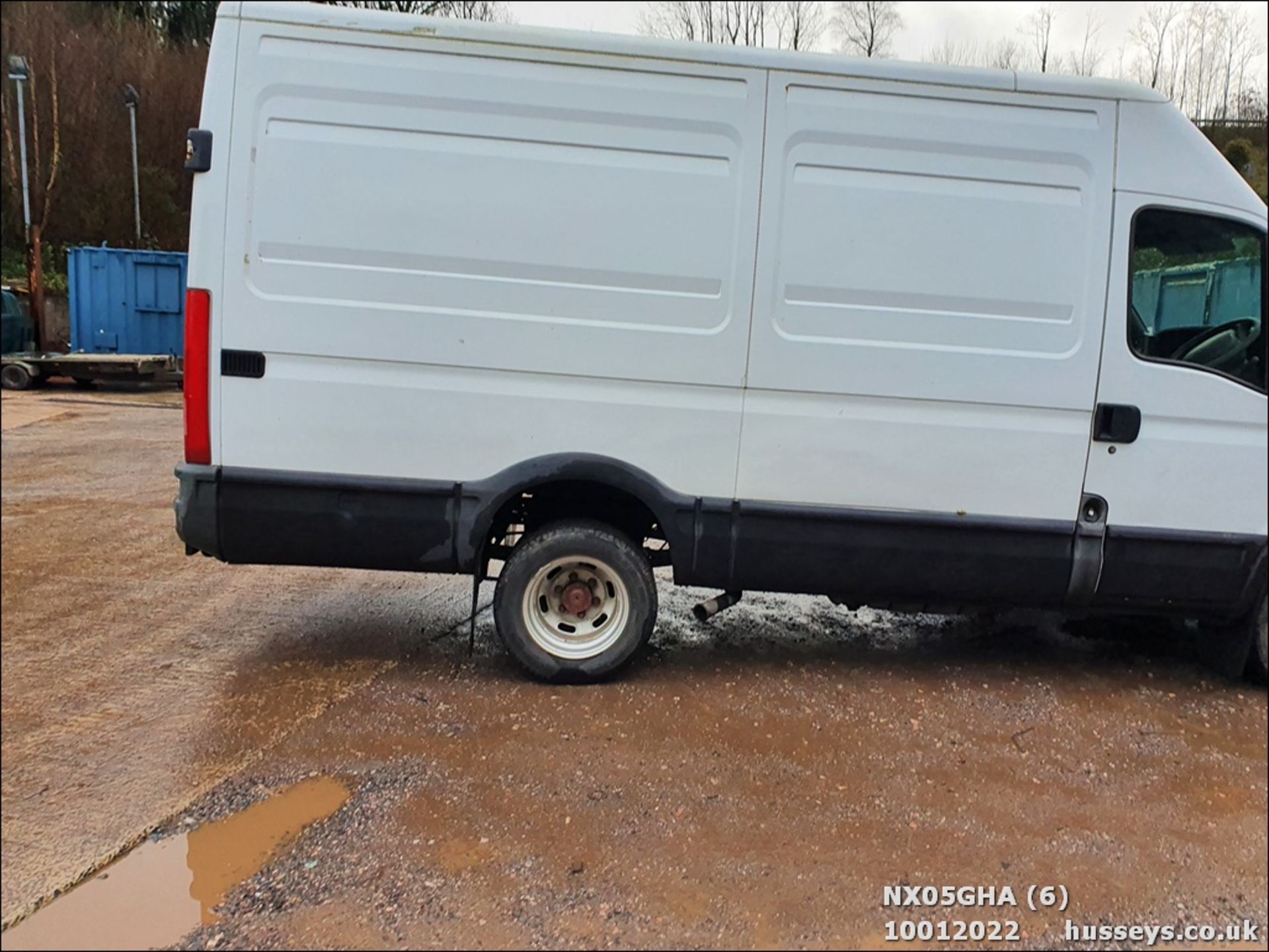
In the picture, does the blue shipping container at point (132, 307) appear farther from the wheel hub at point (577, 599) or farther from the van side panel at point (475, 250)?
the wheel hub at point (577, 599)

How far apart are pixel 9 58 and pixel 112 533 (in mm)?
2982

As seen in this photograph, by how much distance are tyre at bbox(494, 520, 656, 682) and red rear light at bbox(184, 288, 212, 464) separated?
134 cm

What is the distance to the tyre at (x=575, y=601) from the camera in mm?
3994

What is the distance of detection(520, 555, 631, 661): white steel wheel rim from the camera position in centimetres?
404

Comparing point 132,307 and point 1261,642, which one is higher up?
point 132,307

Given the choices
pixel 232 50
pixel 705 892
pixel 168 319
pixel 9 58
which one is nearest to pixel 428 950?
pixel 705 892

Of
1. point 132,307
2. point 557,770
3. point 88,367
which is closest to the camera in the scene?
point 557,770

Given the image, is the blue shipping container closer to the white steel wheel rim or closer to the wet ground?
the wet ground

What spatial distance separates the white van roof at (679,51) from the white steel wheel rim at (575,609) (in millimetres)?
2109

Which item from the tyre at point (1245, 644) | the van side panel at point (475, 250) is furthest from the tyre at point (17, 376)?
the tyre at point (1245, 644)

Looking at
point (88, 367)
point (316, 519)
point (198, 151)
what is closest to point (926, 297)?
point (316, 519)

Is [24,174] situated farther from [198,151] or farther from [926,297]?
[926,297]

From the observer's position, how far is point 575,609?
412 cm

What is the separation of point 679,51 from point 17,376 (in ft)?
40.2
